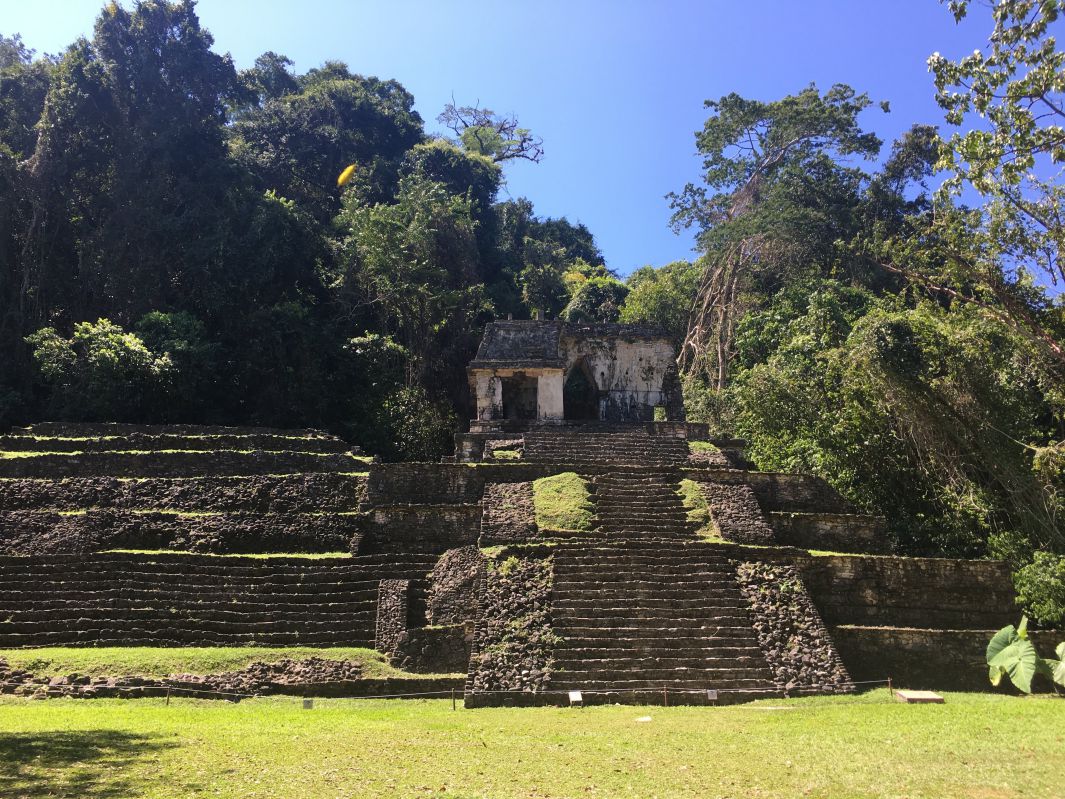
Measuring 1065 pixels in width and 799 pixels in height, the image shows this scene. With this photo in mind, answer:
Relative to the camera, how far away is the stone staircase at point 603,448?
18897 mm

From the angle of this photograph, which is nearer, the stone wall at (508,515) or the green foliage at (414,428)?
the stone wall at (508,515)

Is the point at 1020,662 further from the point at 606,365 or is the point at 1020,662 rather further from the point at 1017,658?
the point at 606,365

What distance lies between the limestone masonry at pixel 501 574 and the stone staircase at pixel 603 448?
0.54 feet

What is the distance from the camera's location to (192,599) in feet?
44.3

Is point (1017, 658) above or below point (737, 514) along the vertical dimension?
below

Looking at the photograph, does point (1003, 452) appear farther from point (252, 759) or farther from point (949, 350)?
point (252, 759)

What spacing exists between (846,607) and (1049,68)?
340 inches

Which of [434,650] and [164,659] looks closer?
[164,659]

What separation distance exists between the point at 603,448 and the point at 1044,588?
370 inches

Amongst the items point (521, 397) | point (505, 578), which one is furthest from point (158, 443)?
point (505, 578)

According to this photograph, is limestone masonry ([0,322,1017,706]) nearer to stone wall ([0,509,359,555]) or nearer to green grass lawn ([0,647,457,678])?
stone wall ([0,509,359,555])

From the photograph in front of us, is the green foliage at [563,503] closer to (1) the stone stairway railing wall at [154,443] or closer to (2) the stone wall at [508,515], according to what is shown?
(2) the stone wall at [508,515]

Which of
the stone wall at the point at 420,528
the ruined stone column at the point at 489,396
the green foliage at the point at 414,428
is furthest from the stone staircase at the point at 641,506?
the green foliage at the point at 414,428

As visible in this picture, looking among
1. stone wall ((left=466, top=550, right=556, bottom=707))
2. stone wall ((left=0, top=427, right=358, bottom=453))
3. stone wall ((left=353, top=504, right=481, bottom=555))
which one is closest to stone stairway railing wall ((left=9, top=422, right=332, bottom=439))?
stone wall ((left=0, top=427, right=358, bottom=453))
